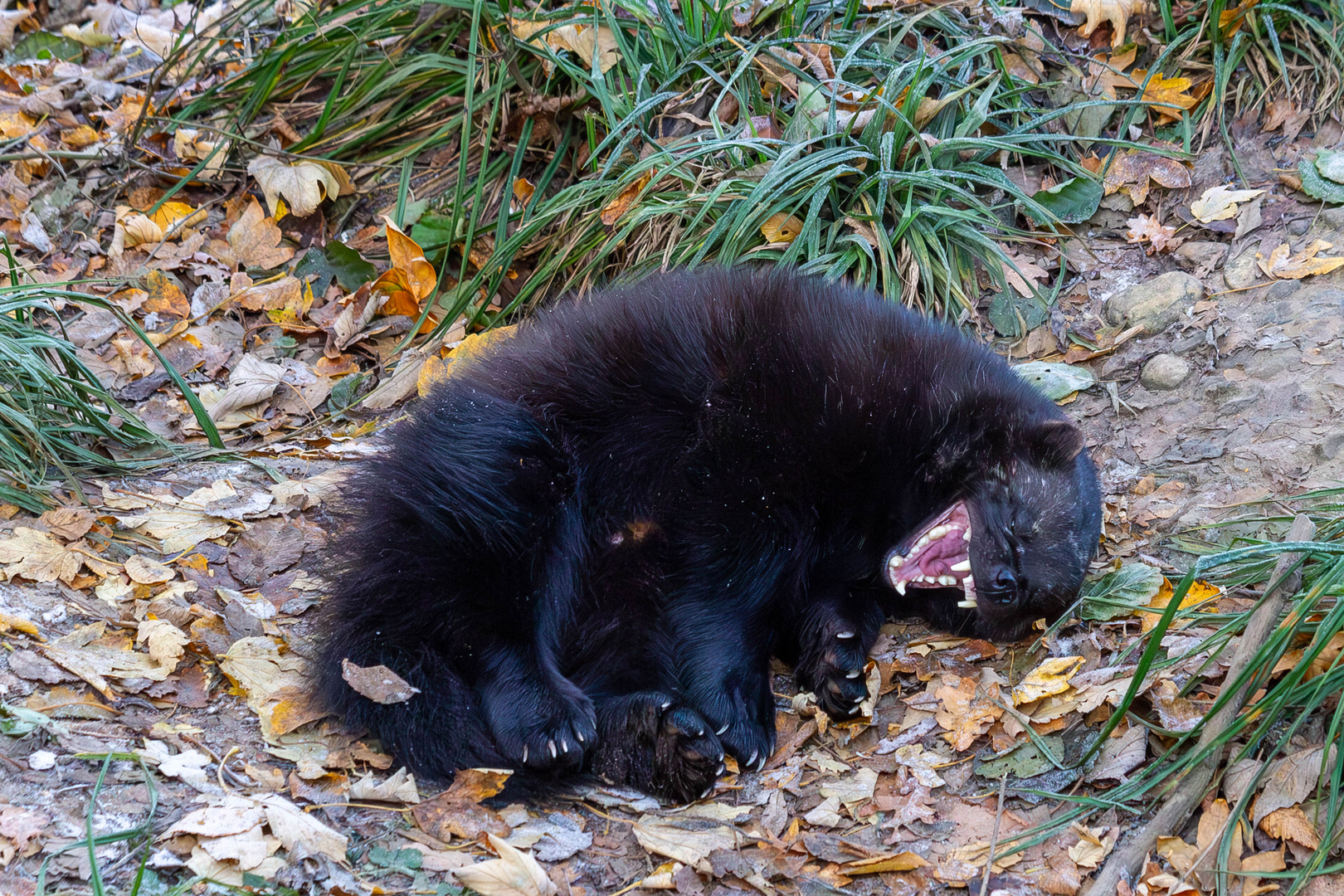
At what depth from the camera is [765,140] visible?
459 cm

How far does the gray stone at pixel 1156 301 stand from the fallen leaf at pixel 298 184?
143 inches

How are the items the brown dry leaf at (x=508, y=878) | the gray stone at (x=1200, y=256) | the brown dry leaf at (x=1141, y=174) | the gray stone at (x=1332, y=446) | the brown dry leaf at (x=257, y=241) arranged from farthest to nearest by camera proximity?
the brown dry leaf at (x=257, y=241), the brown dry leaf at (x=1141, y=174), the gray stone at (x=1200, y=256), the gray stone at (x=1332, y=446), the brown dry leaf at (x=508, y=878)

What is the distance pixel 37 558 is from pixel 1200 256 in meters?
4.37

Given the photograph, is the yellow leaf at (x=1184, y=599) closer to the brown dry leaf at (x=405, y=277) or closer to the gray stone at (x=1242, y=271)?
the gray stone at (x=1242, y=271)

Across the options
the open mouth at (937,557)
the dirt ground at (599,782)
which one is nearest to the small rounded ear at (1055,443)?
the open mouth at (937,557)

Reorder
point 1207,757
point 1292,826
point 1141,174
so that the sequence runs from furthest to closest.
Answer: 1. point 1141,174
2. point 1207,757
3. point 1292,826

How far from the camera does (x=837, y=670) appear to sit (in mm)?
3295

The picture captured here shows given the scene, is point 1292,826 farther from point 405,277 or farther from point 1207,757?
point 405,277

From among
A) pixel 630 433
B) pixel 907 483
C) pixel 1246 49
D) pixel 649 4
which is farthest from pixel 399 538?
pixel 1246 49

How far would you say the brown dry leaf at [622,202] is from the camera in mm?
4750

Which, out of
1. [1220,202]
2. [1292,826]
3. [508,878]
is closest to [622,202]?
[1220,202]

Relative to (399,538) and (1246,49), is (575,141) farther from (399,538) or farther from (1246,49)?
(1246,49)

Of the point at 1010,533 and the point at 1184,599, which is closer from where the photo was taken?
the point at 1184,599

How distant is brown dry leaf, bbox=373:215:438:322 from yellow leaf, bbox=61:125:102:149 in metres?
1.96
